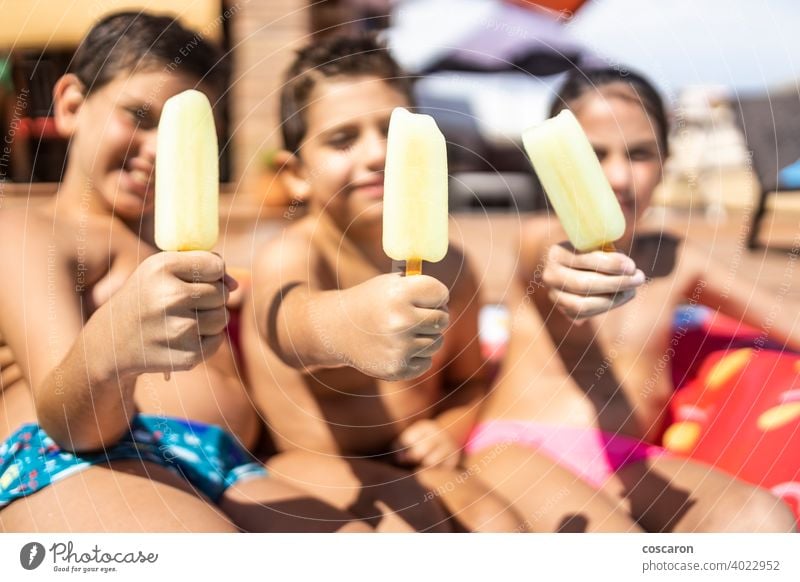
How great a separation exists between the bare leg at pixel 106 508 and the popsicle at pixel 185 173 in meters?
0.25

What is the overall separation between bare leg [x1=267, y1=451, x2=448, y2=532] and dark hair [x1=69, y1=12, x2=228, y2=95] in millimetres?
426

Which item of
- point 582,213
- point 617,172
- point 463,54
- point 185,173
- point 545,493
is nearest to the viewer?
point 185,173

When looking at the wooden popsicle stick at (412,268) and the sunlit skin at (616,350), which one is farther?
the sunlit skin at (616,350)

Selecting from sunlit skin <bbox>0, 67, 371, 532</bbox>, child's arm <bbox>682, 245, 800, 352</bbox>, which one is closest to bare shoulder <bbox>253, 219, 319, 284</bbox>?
sunlit skin <bbox>0, 67, 371, 532</bbox>

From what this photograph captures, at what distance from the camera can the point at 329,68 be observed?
85 cm

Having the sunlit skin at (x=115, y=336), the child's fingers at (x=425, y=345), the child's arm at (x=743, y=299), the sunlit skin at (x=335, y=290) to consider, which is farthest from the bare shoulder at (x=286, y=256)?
the child's arm at (x=743, y=299)

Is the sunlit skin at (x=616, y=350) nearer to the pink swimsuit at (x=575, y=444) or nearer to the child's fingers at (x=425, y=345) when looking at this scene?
the pink swimsuit at (x=575, y=444)

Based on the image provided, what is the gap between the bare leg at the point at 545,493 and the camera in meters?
0.76

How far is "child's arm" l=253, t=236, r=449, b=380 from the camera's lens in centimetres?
63

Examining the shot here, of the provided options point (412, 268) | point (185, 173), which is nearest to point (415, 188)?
point (412, 268)

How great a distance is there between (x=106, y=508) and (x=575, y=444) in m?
0.50

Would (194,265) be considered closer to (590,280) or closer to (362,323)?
(362,323)
